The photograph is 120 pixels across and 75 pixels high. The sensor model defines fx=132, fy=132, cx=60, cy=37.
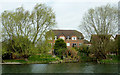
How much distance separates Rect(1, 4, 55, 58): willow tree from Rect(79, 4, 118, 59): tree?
8411 mm

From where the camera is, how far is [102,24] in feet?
84.7

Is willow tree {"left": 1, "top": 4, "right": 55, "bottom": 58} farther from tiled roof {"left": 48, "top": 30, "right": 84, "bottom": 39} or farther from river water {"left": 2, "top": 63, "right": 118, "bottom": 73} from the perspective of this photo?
tiled roof {"left": 48, "top": 30, "right": 84, "bottom": 39}

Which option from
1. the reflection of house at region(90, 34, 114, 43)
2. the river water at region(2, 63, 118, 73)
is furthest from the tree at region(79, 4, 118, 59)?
the river water at region(2, 63, 118, 73)

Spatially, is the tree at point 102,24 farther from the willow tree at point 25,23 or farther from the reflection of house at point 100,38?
the willow tree at point 25,23

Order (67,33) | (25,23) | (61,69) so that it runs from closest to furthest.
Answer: (61,69) < (25,23) < (67,33)

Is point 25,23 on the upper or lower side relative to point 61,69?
upper

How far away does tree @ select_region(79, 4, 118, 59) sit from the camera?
25.2 m

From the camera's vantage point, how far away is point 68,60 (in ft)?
84.0

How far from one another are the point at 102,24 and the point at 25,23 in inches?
580

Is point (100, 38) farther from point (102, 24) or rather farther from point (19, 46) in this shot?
point (19, 46)

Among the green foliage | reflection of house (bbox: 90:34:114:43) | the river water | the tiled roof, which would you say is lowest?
the river water

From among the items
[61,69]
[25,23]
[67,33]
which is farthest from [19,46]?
[67,33]

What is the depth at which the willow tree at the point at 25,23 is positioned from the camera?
2370 centimetres

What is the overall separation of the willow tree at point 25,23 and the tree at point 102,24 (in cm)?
841
